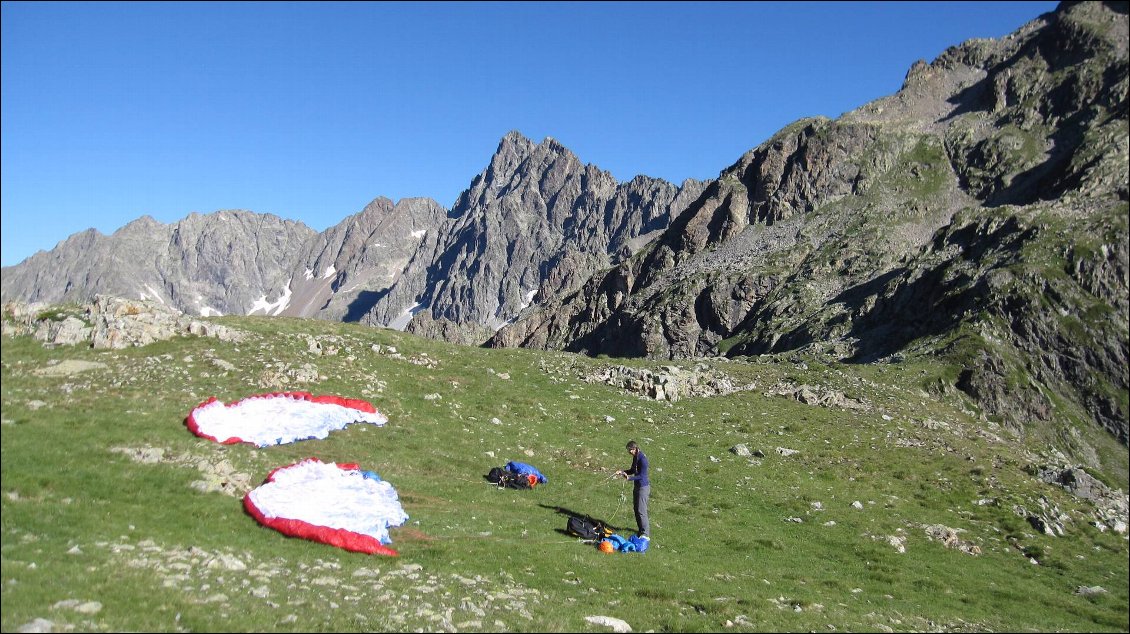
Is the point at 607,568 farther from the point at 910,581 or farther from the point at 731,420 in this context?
the point at 731,420

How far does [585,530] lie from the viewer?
2134 cm

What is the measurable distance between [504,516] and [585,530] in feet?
10.7

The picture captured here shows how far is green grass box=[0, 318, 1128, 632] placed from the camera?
1344 centimetres

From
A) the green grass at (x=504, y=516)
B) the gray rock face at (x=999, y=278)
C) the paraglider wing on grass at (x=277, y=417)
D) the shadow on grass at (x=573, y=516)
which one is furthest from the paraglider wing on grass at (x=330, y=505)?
the gray rock face at (x=999, y=278)

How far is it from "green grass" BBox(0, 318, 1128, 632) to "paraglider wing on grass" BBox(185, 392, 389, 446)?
751 millimetres

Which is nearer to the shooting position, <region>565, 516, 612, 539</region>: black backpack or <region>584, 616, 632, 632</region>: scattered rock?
<region>584, 616, 632, 632</region>: scattered rock

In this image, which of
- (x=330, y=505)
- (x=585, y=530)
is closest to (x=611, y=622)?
(x=585, y=530)

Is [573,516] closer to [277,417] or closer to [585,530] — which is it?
[585,530]

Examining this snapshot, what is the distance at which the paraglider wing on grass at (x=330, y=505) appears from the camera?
17531 millimetres

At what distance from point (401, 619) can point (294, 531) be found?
6.47 m

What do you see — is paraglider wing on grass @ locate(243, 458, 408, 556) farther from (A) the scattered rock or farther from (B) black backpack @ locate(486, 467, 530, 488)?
(A) the scattered rock

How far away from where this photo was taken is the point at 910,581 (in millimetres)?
20484

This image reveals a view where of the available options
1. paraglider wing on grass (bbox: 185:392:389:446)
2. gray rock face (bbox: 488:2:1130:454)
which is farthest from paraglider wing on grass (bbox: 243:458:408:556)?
gray rock face (bbox: 488:2:1130:454)

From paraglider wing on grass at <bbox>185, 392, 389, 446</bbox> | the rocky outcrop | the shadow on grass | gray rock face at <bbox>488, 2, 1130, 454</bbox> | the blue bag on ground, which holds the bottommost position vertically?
the shadow on grass
